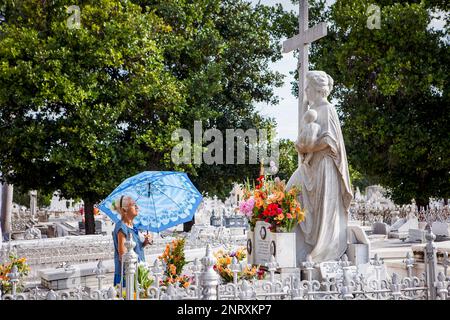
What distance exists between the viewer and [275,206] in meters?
8.07

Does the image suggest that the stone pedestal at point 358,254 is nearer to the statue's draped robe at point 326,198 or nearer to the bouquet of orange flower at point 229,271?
the statue's draped robe at point 326,198

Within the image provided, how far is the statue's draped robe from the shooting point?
8.12 meters

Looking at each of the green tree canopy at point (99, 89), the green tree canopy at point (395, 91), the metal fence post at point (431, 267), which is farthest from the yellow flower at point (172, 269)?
the green tree canopy at point (395, 91)

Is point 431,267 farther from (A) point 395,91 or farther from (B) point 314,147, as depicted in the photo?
(A) point 395,91

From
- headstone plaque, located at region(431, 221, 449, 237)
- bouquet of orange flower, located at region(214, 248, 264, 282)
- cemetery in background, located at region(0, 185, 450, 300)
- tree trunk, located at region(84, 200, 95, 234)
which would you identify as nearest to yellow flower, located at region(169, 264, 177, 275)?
cemetery in background, located at region(0, 185, 450, 300)

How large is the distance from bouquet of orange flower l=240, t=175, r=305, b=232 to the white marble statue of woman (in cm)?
24

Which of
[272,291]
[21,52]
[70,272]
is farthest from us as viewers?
[21,52]

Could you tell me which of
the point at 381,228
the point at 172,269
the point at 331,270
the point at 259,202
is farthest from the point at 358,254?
the point at 381,228

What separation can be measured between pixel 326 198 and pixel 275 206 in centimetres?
81

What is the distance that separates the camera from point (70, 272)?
11.8 m

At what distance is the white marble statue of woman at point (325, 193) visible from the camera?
8.12 m

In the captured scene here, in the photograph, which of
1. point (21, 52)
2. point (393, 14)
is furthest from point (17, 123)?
point (393, 14)
